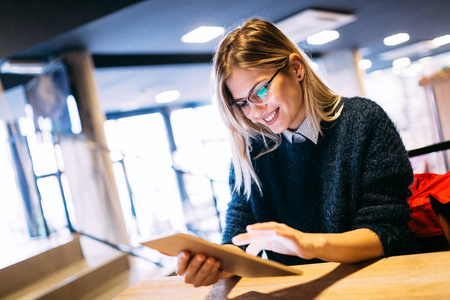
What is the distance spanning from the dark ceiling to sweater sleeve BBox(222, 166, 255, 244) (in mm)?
1541

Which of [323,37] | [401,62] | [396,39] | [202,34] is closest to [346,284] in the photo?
[202,34]

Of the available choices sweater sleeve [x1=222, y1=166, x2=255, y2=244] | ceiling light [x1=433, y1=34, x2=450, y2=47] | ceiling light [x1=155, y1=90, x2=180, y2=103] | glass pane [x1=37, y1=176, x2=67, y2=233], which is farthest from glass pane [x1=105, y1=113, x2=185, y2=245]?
ceiling light [x1=433, y1=34, x2=450, y2=47]

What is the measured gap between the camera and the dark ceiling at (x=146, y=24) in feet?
13.0

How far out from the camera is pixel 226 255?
90 cm

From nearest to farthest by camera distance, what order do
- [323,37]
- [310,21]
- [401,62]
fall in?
[310,21]
[323,37]
[401,62]

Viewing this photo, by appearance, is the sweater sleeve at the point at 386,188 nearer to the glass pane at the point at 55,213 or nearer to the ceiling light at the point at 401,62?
the glass pane at the point at 55,213

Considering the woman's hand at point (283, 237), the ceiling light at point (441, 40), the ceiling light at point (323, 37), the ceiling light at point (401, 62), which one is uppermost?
the ceiling light at point (323, 37)

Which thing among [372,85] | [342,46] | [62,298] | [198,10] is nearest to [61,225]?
[62,298]

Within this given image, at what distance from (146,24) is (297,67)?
368 centimetres

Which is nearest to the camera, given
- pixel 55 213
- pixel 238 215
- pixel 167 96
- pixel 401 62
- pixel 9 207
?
pixel 238 215

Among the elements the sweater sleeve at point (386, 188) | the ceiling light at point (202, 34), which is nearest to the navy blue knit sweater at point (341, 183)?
the sweater sleeve at point (386, 188)

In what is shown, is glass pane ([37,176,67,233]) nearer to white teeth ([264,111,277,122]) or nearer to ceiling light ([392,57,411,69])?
white teeth ([264,111,277,122])

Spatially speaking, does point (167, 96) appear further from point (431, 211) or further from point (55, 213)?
point (431, 211)

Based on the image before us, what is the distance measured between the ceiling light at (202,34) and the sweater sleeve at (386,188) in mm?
4357
